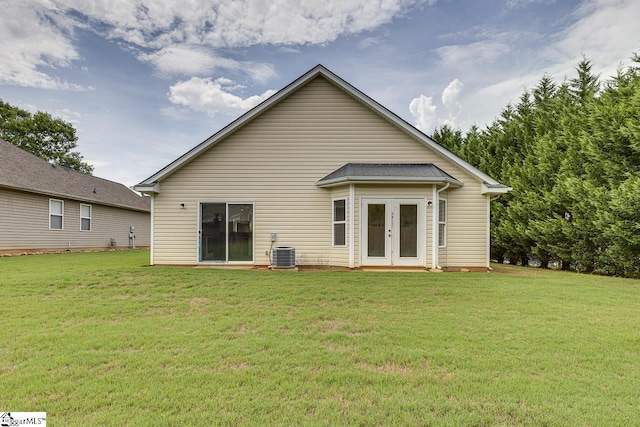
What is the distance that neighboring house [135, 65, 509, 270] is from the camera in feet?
34.4

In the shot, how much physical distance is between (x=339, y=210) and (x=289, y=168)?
2.16 m

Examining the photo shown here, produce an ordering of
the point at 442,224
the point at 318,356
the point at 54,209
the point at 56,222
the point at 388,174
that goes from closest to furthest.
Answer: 1. the point at 318,356
2. the point at 388,174
3. the point at 442,224
4. the point at 54,209
5. the point at 56,222

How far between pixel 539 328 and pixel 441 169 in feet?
23.0

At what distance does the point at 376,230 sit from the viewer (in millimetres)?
9969

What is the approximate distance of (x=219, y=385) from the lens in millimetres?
2816

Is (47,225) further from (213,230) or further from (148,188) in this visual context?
(213,230)

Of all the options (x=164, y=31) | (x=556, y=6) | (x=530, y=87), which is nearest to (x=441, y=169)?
(x=556, y=6)

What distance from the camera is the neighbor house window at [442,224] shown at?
409 inches

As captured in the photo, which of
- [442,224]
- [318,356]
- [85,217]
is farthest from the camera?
[85,217]

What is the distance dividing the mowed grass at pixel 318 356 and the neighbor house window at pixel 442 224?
392cm

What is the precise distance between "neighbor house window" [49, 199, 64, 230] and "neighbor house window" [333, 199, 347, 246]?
15099 millimetres

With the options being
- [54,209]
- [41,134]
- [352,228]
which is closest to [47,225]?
[54,209]

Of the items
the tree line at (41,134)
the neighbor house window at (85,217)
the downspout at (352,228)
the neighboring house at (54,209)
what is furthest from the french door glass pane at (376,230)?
the tree line at (41,134)

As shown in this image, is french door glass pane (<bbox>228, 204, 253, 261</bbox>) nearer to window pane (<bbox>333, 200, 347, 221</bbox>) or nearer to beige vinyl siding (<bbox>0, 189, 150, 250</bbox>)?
window pane (<bbox>333, 200, 347, 221</bbox>)
